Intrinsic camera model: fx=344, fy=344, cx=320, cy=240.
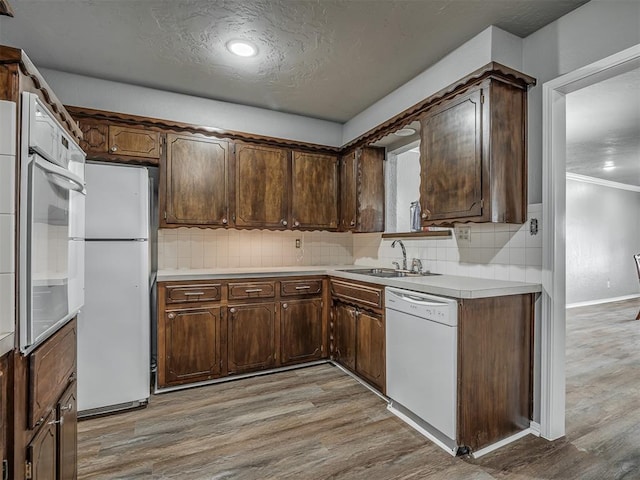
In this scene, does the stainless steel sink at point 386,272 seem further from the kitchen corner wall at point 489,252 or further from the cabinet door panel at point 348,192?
the cabinet door panel at point 348,192

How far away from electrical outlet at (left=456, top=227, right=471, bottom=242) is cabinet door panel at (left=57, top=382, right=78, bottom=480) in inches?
102

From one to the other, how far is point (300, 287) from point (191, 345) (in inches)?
41.6

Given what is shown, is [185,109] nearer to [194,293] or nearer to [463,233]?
[194,293]

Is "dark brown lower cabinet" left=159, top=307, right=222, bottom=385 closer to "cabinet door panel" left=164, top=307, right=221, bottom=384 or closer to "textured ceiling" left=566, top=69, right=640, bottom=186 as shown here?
"cabinet door panel" left=164, top=307, right=221, bottom=384

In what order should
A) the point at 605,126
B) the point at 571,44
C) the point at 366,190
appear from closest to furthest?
the point at 571,44 < the point at 366,190 < the point at 605,126

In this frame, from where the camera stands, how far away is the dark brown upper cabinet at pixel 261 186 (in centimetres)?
331

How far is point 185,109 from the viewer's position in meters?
3.19

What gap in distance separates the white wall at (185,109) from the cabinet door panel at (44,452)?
2.59 metres

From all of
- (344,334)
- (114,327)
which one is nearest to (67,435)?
(114,327)

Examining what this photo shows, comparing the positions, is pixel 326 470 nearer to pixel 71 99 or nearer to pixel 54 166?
pixel 54 166

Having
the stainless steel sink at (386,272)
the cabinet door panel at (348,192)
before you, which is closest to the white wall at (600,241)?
the stainless steel sink at (386,272)

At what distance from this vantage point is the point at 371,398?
8.66 feet

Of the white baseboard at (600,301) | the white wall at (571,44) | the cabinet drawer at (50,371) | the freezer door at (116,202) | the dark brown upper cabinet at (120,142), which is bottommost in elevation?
the white baseboard at (600,301)

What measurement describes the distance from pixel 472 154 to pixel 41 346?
2.37 m
